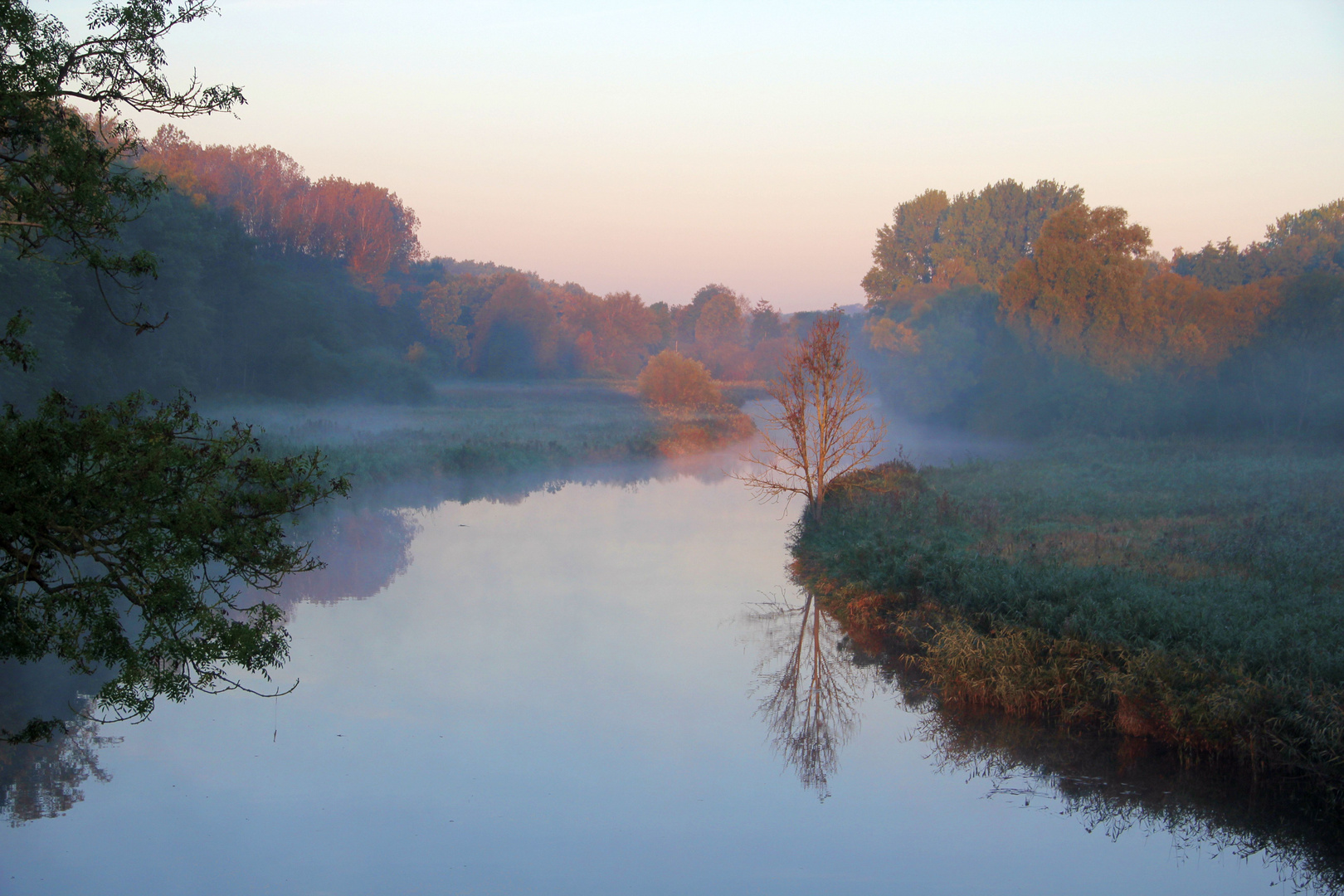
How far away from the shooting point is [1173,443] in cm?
2827

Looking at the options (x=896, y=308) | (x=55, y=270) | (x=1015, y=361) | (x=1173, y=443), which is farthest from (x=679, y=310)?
(x=55, y=270)

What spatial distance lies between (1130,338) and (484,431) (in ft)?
77.4

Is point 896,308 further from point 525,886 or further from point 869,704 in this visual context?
point 525,886

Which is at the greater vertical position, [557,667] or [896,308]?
[896,308]

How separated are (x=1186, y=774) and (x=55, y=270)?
2260 cm

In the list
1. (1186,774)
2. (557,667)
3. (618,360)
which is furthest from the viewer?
(618,360)

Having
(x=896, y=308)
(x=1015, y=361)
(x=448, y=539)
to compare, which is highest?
(x=896, y=308)

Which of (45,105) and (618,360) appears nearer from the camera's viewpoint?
(45,105)

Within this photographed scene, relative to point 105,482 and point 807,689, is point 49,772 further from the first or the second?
point 807,689

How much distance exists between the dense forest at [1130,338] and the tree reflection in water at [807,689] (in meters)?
23.3

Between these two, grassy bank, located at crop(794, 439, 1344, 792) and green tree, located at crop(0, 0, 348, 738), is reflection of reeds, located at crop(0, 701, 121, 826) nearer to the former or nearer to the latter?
green tree, located at crop(0, 0, 348, 738)

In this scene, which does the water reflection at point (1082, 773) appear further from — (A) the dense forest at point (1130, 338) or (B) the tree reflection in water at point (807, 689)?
(A) the dense forest at point (1130, 338)

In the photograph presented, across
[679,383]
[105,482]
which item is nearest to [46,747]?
[105,482]

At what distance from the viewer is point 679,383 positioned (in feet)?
163
